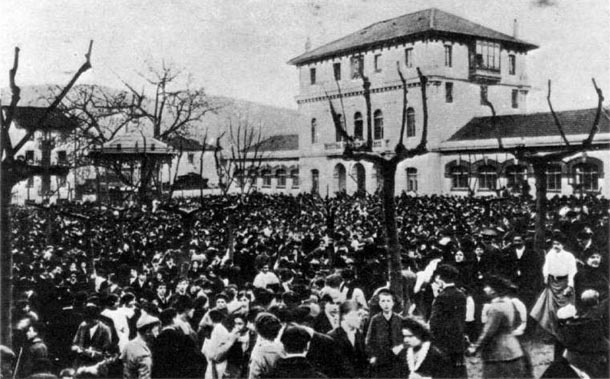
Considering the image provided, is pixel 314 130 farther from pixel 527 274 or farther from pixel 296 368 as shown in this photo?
pixel 296 368

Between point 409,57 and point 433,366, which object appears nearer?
point 433,366

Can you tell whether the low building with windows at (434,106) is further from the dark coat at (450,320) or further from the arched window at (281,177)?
the dark coat at (450,320)

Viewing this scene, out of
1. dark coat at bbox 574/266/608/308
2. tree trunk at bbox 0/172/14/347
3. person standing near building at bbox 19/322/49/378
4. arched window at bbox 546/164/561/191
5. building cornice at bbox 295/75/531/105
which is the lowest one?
person standing near building at bbox 19/322/49/378

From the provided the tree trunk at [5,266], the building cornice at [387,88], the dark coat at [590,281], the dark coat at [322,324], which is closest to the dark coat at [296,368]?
the dark coat at [322,324]

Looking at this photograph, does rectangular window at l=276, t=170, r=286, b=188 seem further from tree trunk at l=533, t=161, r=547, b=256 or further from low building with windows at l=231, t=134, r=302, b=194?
tree trunk at l=533, t=161, r=547, b=256

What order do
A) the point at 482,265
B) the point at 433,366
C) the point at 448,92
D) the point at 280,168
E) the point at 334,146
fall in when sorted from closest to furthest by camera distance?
the point at 433,366 → the point at 482,265 → the point at 448,92 → the point at 334,146 → the point at 280,168

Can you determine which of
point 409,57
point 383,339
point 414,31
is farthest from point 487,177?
point 383,339

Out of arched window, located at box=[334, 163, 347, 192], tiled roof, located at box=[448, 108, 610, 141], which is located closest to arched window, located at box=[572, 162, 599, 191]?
tiled roof, located at box=[448, 108, 610, 141]

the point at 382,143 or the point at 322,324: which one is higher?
the point at 382,143
